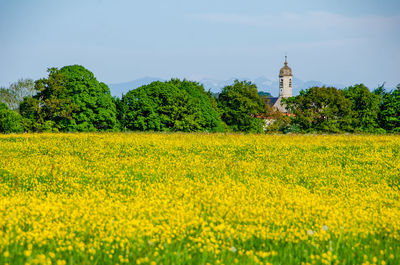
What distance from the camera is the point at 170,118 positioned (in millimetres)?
58875

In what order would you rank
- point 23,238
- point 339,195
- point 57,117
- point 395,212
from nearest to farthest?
point 23,238 → point 395,212 → point 339,195 → point 57,117

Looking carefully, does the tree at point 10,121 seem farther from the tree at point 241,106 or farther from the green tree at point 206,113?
the tree at point 241,106

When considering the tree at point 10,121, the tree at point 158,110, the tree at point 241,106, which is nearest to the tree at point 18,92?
the tree at point 10,121

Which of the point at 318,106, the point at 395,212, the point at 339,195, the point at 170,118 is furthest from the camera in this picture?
the point at 318,106

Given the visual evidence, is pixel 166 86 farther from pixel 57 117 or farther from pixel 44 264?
pixel 44 264

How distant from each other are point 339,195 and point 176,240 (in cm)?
552

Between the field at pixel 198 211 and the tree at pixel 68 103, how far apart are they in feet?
115


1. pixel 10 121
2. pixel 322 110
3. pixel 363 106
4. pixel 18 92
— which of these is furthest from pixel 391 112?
pixel 18 92

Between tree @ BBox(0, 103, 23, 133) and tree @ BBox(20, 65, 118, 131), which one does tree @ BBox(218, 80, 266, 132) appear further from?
tree @ BBox(0, 103, 23, 133)

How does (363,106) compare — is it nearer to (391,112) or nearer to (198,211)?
(391,112)

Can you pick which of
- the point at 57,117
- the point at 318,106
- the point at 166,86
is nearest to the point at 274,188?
the point at 57,117

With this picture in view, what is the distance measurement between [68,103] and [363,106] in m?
49.3

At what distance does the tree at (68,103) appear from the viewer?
4975 centimetres

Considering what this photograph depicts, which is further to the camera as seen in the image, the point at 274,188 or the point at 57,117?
the point at 57,117
